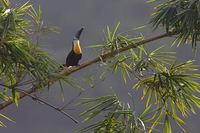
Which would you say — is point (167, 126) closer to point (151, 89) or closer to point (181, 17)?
point (151, 89)

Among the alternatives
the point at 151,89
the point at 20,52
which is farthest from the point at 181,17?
the point at 20,52

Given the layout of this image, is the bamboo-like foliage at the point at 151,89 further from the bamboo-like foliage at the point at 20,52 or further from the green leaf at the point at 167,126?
the bamboo-like foliage at the point at 20,52

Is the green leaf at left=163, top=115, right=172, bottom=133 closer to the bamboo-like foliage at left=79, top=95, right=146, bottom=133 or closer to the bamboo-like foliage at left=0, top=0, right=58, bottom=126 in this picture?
the bamboo-like foliage at left=79, top=95, right=146, bottom=133

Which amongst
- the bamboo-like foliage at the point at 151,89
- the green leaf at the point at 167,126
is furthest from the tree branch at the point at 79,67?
the green leaf at the point at 167,126

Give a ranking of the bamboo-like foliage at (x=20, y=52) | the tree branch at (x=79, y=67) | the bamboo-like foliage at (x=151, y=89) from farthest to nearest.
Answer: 1. the bamboo-like foliage at (x=151, y=89)
2. the tree branch at (x=79, y=67)
3. the bamboo-like foliage at (x=20, y=52)

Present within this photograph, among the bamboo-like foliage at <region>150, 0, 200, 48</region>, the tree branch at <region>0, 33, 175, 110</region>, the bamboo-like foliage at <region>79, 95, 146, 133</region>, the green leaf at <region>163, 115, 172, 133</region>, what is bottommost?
the green leaf at <region>163, 115, 172, 133</region>

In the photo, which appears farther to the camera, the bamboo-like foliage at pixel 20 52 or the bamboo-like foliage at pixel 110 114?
the bamboo-like foliage at pixel 110 114

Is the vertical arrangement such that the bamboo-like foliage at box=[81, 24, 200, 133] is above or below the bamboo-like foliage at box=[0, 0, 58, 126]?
below

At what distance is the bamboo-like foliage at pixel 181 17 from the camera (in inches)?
73.7

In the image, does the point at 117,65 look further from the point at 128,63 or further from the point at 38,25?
the point at 38,25

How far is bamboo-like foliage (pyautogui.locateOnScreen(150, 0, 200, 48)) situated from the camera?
1.87m

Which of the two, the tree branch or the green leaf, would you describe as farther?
the green leaf

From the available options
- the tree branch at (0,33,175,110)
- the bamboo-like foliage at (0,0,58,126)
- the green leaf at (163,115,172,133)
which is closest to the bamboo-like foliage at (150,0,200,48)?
the tree branch at (0,33,175,110)

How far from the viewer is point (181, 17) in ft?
6.24
